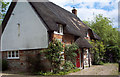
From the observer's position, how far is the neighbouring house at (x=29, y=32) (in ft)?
41.4

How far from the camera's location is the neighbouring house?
497 inches

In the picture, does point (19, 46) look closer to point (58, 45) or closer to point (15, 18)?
point (15, 18)

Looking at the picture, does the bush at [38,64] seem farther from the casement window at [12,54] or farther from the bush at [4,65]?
the bush at [4,65]

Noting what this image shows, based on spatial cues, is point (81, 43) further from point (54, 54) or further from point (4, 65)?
point (4, 65)

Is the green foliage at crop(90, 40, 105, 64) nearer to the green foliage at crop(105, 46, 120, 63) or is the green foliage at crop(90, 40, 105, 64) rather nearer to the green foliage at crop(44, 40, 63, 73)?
the green foliage at crop(105, 46, 120, 63)

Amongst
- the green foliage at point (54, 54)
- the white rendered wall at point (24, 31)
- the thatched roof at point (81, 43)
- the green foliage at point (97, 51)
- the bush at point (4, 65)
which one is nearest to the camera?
the green foliage at point (54, 54)

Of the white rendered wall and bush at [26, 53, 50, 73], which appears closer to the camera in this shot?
bush at [26, 53, 50, 73]

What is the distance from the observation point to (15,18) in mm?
15109

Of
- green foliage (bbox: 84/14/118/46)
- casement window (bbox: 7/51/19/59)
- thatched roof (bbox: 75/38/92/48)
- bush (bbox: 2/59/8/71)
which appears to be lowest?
bush (bbox: 2/59/8/71)

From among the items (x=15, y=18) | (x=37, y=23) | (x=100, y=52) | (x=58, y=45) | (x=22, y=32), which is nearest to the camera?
(x=58, y=45)

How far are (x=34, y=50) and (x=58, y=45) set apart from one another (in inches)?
101

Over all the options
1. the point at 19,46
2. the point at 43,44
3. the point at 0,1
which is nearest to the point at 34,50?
the point at 43,44

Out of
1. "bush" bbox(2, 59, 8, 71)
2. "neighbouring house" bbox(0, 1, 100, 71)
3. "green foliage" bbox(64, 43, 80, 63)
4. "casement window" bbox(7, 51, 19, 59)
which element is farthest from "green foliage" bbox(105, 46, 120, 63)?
"bush" bbox(2, 59, 8, 71)

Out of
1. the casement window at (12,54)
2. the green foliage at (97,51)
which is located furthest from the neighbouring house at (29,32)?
the green foliage at (97,51)
